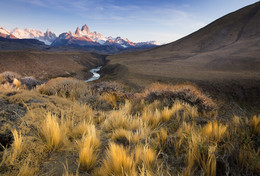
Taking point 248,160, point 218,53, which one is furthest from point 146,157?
point 218,53

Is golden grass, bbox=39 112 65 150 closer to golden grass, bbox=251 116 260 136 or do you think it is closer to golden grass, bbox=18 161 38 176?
golden grass, bbox=18 161 38 176

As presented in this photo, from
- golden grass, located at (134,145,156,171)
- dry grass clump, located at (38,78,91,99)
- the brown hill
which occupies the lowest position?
dry grass clump, located at (38,78,91,99)

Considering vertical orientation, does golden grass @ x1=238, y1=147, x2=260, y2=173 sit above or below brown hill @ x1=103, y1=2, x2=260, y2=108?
below

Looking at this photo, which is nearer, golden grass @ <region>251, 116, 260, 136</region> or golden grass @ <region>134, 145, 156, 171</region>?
golden grass @ <region>134, 145, 156, 171</region>

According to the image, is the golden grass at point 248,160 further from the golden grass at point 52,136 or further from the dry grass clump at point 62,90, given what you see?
the dry grass clump at point 62,90

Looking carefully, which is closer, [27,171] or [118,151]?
[27,171]

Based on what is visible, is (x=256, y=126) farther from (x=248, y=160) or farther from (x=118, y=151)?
(x=118, y=151)

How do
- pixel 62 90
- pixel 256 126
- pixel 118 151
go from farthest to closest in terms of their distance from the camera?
pixel 62 90 → pixel 256 126 → pixel 118 151

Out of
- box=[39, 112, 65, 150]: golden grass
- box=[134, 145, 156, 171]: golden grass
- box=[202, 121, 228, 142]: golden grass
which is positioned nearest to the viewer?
box=[134, 145, 156, 171]: golden grass

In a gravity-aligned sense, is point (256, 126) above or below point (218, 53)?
below

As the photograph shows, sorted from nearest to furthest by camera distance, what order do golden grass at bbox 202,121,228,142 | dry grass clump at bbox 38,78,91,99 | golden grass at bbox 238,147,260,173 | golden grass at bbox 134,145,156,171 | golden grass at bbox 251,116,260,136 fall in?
golden grass at bbox 238,147,260,173 < golden grass at bbox 134,145,156,171 < golden grass at bbox 202,121,228,142 < golden grass at bbox 251,116,260,136 < dry grass clump at bbox 38,78,91,99

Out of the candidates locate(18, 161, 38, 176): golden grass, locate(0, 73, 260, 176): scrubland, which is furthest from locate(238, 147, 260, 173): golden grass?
locate(18, 161, 38, 176): golden grass

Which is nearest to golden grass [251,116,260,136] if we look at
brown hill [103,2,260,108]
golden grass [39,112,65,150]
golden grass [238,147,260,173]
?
golden grass [238,147,260,173]

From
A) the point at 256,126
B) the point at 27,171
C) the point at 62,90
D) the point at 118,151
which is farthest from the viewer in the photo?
the point at 62,90
